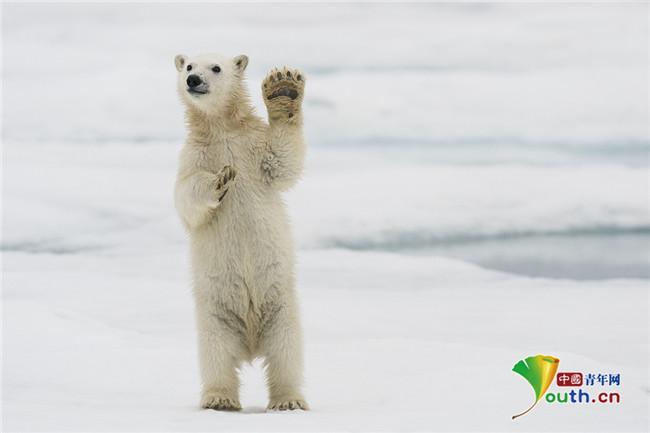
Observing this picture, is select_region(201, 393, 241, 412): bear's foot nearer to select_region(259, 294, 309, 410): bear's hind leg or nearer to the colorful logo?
select_region(259, 294, 309, 410): bear's hind leg

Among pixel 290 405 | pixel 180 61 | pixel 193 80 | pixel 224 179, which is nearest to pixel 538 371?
pixel 290 405

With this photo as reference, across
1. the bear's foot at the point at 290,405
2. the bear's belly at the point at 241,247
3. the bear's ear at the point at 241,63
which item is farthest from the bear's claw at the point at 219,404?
the bear's ear at the point at 241,63

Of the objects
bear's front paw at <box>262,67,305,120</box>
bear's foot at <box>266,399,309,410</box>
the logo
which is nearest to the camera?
bear's front paw at <box>262,67,305,120</box>

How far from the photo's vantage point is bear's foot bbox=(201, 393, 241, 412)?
4.46 metres

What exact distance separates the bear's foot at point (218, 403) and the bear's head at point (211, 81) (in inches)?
67.1

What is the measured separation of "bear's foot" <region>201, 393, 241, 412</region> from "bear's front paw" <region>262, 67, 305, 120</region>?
169cm

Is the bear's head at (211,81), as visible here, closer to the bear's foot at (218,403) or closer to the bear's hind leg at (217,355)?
the bear's hind leg at (217,355)

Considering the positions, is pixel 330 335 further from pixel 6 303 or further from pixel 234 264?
pixel 6 303

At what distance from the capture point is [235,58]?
482cm

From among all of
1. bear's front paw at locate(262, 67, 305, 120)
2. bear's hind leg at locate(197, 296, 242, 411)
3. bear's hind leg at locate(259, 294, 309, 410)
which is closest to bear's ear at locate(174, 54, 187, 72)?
bear's front paw at locate(262, 67, 305, 120)

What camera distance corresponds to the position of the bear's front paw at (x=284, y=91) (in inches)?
173

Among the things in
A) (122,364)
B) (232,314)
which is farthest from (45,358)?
(232,314)

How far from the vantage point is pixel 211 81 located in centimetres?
461

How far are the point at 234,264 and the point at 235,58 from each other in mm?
1303
